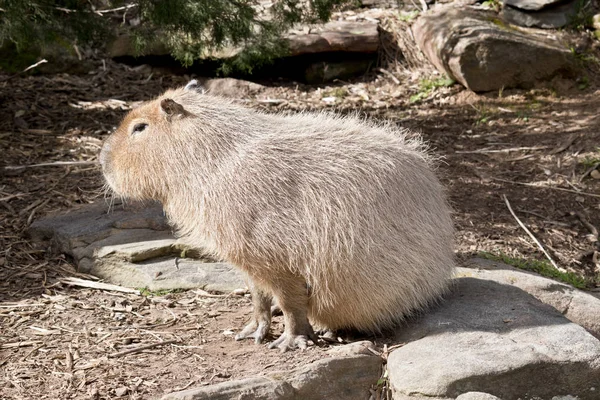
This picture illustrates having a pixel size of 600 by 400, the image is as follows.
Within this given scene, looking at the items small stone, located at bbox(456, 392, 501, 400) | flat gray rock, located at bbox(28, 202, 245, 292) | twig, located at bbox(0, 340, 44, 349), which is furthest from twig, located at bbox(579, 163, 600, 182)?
twig, located at bbox(0, 340, 44, 349)

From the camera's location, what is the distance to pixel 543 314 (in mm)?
3930

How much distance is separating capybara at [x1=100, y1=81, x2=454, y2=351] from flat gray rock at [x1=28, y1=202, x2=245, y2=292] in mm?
847

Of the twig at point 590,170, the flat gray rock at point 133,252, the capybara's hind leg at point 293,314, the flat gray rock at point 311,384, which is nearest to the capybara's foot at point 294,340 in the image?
the capybara's hind leg at point 293,314

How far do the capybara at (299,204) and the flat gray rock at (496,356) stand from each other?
227 millimetres

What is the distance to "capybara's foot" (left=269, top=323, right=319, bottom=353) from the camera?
12.4ft

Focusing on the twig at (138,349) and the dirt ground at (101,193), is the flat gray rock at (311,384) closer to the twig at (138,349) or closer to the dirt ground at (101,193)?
the dirt ground at (101,193)

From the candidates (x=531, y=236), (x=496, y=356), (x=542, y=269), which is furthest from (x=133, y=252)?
(x=531, y=236)

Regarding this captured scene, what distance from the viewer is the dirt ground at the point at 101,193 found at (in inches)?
147

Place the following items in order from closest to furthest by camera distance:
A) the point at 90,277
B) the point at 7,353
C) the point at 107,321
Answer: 1. the point at 7,353
2. the point at 107,321
3. the point at 90,277

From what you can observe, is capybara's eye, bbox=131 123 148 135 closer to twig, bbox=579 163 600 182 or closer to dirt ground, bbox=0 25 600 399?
dirt ground, bbox=0 25 600 399

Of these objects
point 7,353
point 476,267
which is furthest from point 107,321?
point 476,267

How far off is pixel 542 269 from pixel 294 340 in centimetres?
224

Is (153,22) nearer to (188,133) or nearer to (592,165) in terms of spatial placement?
(188,133)

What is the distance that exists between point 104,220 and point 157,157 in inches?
65.9
